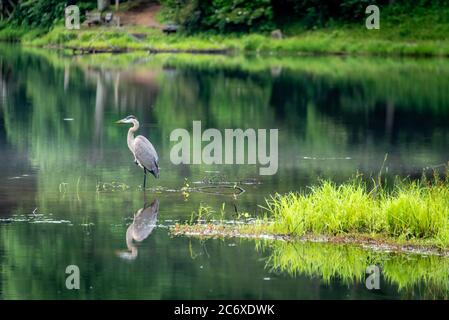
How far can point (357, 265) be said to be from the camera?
590 inches

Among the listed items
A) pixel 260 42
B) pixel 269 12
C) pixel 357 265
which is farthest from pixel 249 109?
pixel 269 12

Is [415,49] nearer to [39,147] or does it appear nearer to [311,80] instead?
[311,80]

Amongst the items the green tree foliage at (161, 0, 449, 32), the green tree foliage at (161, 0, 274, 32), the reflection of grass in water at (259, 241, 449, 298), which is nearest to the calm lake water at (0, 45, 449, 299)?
the reflection of grass in water at (259, 241, 449, 298)

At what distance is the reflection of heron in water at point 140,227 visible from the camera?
617 inches

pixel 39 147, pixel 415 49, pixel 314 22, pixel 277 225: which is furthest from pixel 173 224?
pixel 314 22

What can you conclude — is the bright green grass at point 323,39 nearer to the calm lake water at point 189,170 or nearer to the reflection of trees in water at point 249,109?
the reflection of trees in water at point 249,109

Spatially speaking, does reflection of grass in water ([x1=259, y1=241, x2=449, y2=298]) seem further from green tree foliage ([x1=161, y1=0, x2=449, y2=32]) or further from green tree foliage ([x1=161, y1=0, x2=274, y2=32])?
green tree foliage ([x1=161, y1=0, x2=274, y2=32])

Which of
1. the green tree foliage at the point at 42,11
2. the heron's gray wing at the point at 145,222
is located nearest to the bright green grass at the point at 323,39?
the green tree foliage at the point at 42,11

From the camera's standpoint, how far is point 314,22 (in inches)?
2542

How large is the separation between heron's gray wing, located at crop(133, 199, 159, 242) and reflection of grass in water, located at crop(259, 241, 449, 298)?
183 centimetres

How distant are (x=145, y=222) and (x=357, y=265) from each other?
Answer: 385 centimetres

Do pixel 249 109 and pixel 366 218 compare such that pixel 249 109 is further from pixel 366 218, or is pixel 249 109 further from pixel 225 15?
pixel 225 15

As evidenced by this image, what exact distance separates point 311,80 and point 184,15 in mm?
21107

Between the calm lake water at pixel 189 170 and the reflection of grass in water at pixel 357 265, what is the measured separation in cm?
2
